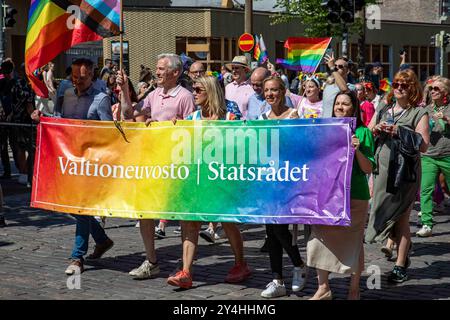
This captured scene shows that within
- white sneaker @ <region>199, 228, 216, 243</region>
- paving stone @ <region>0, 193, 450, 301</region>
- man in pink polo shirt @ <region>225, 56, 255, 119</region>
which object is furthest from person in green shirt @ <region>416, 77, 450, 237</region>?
white sneaker @ <region>199, 228, 216, 243</region>

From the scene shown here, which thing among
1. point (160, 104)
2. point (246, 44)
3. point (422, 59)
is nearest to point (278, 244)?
point (160, 104)

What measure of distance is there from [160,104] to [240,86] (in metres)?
3.03

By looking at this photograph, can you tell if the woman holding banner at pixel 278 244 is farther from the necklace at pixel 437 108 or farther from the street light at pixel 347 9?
the street light at pixel 347 9

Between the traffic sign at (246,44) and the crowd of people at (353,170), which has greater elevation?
the traffic sign at (246,44)

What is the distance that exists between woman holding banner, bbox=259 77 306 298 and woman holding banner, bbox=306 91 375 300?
1.53ft

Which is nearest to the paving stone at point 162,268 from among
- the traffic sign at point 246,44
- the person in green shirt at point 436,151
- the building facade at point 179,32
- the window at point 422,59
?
the person in green shirt at point 436,151

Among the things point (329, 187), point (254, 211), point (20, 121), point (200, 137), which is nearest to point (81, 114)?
point (200, 137)

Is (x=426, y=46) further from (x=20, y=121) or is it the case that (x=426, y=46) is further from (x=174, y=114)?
(x=174, y=114)

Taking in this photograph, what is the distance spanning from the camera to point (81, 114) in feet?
27.8

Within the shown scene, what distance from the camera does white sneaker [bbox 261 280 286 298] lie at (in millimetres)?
7305

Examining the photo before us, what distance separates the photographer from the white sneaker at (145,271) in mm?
8055

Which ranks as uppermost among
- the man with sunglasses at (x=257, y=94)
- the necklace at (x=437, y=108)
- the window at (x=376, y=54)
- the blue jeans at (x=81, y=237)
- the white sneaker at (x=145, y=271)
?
the window at (x=376, y=54)

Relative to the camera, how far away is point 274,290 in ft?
24.0

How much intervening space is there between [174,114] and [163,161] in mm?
765
